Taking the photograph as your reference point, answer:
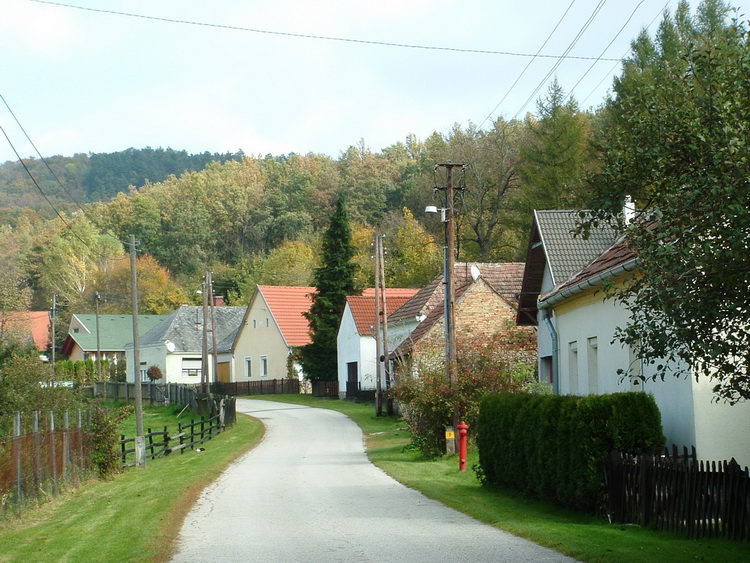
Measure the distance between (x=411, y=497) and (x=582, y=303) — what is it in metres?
5.73

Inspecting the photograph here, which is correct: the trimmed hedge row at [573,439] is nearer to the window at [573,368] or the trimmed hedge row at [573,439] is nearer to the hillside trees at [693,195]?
the hillside trees at [693,195]

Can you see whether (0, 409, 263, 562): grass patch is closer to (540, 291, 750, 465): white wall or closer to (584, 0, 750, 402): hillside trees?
(584, 0, 750, 402): hillside trees

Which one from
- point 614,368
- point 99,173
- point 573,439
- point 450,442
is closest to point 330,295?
point 450,442

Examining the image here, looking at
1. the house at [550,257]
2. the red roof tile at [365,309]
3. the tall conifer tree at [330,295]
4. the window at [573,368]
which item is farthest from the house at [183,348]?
the window at [573,368]

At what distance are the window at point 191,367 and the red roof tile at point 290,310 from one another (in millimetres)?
12596

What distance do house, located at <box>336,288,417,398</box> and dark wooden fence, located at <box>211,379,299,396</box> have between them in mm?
7385

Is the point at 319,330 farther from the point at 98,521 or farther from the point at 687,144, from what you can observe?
the point at 687,144

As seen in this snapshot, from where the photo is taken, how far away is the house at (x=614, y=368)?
45.3 ft

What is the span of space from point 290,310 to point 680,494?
5636 cm

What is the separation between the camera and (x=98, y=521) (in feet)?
48.8

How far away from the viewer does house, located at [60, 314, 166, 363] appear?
282 ft

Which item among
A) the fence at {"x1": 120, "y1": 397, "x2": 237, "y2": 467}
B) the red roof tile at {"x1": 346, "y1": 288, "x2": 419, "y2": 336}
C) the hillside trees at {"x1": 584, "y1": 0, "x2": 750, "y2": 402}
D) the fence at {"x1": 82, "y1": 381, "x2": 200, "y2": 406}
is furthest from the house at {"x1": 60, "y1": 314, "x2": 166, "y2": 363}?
the hillside trees at {"x1": 584, "y1": 0, "x2": 750, "y2": 402}

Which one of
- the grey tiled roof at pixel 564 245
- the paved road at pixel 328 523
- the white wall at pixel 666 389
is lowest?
the paved road at pixel 328 523

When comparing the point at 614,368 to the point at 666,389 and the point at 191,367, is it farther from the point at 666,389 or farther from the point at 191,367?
the point at 191,367
